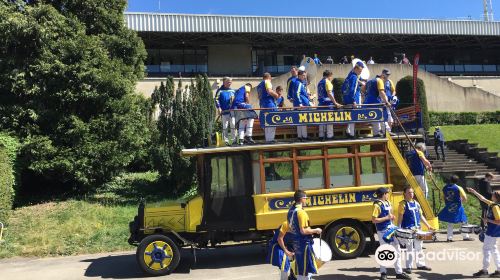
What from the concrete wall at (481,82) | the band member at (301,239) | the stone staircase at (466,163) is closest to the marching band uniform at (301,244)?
the band member at (301,239)

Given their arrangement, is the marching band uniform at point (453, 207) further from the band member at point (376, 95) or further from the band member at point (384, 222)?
the band member at point (384, 222)

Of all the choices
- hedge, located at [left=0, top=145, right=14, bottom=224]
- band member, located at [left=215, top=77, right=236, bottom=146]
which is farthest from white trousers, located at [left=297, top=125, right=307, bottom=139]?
hedge, located at [left=0, top=145, right=14, bottom=224]

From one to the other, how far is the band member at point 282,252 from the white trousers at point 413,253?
2.40 m

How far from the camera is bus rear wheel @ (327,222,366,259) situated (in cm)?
909

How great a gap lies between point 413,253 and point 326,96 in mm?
3902

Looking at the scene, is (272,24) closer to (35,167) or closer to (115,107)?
(115,107)

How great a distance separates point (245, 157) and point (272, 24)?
23844 mm

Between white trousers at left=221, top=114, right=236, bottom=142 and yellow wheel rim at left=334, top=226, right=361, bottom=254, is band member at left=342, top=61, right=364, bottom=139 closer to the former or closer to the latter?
yellow wheel rim at left=334, top=226, right=361, bottom=254

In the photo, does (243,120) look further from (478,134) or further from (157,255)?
(478,134)

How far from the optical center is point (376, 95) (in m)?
10.3

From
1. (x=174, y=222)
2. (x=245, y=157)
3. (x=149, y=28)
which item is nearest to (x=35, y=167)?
(x=174, y=222)

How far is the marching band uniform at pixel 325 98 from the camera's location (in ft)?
31.2

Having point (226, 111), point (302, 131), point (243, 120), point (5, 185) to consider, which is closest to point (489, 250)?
point (302, 131)

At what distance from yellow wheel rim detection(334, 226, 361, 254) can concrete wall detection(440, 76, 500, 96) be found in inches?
995
